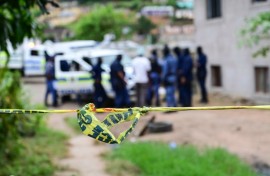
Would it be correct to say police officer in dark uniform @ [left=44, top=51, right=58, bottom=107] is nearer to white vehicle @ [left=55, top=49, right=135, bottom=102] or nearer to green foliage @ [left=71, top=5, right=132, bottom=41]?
white vehicle @ [left=55, top=49, right=135, bottom=102]

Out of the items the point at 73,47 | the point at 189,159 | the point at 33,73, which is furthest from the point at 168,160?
the point at 33,73

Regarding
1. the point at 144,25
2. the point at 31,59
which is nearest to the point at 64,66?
the point at 31,59

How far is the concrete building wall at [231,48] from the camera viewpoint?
13469 millimetres

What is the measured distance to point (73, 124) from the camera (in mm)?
11727

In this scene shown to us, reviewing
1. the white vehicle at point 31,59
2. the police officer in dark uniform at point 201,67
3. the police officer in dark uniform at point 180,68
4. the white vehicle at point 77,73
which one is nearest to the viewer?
the police officer in dark uniform at point 180,68

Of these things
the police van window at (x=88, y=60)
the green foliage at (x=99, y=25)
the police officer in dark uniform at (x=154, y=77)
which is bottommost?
the police officer in dark uniform at (x=154, y=77)

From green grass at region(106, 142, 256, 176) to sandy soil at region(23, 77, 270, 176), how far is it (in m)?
0.29

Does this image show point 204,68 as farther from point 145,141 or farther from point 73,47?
point 73,47

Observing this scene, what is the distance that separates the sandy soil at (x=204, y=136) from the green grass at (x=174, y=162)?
29cm

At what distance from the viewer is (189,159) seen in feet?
24.1

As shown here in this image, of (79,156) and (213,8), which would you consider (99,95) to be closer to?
(213,8)

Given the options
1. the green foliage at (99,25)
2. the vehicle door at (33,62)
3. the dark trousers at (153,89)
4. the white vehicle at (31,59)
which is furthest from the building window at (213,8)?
the green foliage at (99,25)

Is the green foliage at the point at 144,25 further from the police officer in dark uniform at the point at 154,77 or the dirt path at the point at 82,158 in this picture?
the dirt path at the point at 82,158

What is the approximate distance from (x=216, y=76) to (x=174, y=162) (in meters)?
9.33
